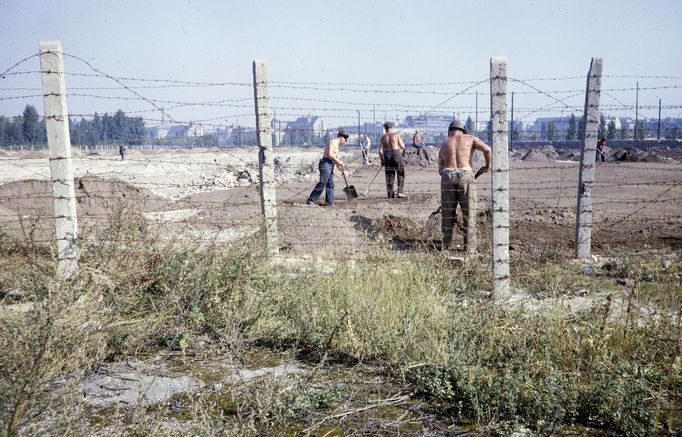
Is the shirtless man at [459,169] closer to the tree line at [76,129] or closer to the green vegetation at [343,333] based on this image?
the green vegetation at [343,333]

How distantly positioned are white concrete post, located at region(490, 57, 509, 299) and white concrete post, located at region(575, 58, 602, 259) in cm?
233

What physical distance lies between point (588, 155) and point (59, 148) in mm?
6204

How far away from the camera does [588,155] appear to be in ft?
26.0

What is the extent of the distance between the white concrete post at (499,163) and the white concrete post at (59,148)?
4.05 m

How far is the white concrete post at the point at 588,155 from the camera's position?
25.4ft

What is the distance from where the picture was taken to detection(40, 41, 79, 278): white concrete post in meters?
5.99

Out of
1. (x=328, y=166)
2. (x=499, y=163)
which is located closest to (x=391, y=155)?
(x=328, y=166)

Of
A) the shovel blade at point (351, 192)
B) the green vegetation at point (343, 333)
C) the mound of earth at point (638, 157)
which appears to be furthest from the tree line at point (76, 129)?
the mound of earth at point (638, 157)

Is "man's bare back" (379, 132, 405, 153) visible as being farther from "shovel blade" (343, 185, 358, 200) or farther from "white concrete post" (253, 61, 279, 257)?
"white concrete post" (253, 61, 279, 257)

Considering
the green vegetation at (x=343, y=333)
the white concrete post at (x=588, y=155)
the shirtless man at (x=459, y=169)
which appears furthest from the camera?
the shirtless man at (x=459, y=169)

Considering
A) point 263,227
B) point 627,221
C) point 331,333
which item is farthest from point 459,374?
point 627,221

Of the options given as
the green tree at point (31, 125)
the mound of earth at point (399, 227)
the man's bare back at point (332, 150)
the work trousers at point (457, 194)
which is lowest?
the mound of earth at point (399, 227)

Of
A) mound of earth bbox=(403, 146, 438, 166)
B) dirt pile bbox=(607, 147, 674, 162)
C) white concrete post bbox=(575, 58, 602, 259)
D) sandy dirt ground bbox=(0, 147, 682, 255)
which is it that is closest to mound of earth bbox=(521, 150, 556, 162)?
dirt pile bbox=(607, 147, 674, 162)

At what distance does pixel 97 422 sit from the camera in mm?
3873
